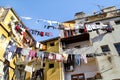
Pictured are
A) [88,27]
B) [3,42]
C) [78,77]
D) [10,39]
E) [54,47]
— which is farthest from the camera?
[54,47]

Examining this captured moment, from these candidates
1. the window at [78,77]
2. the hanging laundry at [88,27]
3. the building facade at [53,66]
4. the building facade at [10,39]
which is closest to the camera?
the building facade at [10,39]

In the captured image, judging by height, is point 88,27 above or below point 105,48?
above

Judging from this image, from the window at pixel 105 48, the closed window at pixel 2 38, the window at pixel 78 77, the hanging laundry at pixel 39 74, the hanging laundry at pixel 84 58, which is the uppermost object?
the closed window at pixel 2 38

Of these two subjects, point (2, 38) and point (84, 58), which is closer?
point (84, 58)

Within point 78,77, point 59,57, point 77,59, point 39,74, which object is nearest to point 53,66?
point 39,74

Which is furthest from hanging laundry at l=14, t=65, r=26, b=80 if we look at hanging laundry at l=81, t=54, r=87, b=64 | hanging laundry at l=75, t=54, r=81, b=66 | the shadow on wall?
the shadow on wall

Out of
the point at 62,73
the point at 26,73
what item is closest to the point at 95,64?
the point at 62,73

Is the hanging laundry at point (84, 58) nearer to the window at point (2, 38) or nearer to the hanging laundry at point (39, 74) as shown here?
the hanging laundry at point (39, 74)

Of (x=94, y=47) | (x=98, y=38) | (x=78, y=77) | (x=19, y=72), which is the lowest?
(x=78, y=77)

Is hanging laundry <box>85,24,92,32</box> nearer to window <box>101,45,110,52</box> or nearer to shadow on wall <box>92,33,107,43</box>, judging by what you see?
shadow on wall <box>92,33,107,43</box>

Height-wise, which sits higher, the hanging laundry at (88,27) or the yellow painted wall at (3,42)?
the hanging laundry at (88,27)

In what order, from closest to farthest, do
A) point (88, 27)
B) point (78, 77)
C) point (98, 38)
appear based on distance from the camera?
1. point (78, 77)
2. point (98, 38)
3. point (88, 27)

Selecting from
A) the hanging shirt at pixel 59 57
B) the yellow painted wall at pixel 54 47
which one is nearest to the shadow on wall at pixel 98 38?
the hanging shirt at pixel 59 57

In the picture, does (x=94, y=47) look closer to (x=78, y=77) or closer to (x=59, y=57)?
(x=78, y=77)
